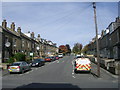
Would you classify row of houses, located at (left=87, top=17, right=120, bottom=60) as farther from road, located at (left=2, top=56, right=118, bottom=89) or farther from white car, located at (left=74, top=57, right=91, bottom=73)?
road, located at (left=2, top=56, right=118, bottom=89)

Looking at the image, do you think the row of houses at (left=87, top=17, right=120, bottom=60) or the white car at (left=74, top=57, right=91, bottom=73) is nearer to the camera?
the white car at (left=74, top=57, right=91, bottom=73)

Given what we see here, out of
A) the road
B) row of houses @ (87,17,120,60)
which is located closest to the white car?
the road

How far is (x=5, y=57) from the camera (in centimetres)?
3020

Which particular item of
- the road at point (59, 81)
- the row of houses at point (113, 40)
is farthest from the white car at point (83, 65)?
the row of houses at point (113, 40)

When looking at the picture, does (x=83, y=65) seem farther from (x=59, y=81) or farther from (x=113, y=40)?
(x=113, y=40)

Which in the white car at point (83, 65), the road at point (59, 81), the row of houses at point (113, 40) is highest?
→ the row of houses at point (113, 40)

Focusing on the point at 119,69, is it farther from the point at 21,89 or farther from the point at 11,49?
the point at 11,49

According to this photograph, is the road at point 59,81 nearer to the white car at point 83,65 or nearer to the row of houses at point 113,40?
the white car at point 83,65

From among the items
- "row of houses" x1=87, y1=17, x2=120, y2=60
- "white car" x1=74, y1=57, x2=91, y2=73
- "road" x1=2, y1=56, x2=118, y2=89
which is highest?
"row of houses" x1=87, y1=17, x2=120, y2=60

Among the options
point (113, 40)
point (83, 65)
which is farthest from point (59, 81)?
point (113, 40)

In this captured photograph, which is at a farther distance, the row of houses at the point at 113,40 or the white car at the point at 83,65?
the row of houses at the point at 113,40

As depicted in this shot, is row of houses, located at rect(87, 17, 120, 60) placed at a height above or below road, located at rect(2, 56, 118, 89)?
above

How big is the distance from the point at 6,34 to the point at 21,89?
2353cm

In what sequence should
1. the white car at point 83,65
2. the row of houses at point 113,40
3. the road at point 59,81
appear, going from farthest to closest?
1. the row of houses at point 113,40
2. the white car at point 83,65
3. the road at point 59,81
